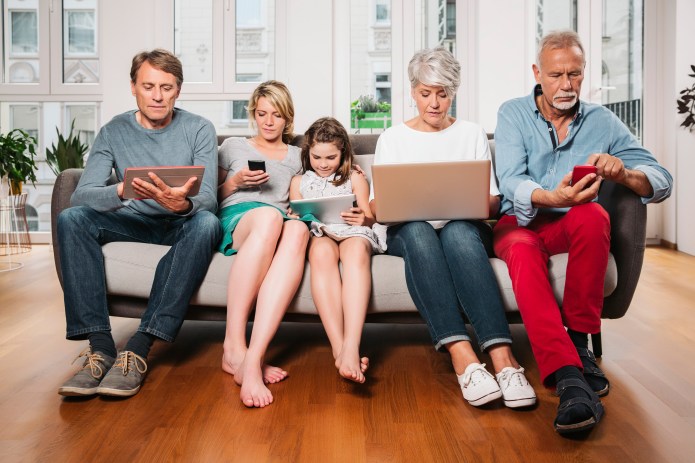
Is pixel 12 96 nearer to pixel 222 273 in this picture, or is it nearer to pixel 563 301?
pixel 222 273

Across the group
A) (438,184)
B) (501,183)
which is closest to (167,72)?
(438,184)

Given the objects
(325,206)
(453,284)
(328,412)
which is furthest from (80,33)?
(328,412)

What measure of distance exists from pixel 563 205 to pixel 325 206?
0.74m

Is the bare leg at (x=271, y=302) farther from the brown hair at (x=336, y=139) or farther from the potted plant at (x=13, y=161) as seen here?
the potted plant at (x=13, y=161)

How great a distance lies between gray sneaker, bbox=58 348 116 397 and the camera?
71.8 inches

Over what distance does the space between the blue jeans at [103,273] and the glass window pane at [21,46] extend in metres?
4.04

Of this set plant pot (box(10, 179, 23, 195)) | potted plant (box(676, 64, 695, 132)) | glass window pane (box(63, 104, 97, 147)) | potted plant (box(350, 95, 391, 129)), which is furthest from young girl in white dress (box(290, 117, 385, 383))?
glass window pane (box(63, 104, 97, 147))

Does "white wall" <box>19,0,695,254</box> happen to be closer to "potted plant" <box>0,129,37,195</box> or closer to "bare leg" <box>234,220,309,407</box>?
"potted plant" <box>0,129,37,195</box>

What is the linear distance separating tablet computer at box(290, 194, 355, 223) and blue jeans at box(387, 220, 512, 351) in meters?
0.25

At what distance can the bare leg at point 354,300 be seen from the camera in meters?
1.87

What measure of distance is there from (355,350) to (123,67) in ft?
13.2

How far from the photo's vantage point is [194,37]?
5.24 m

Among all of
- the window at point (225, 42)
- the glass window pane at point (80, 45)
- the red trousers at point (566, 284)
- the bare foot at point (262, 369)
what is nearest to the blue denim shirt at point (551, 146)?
the red trousers at point (566, 284)

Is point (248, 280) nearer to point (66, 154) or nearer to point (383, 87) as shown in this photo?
point (66, 154)
